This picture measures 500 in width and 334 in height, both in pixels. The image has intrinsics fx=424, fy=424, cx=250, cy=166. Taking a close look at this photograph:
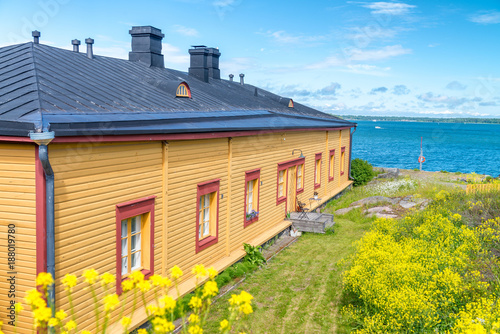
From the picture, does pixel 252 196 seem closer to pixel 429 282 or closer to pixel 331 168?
pixel 429 282

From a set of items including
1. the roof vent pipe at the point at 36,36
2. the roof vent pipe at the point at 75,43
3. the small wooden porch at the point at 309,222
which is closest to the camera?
the roof vent pipe at the point at 36,36

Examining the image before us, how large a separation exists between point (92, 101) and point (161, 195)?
95.8 inches

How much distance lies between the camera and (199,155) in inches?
420

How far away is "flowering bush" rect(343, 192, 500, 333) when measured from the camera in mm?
7328

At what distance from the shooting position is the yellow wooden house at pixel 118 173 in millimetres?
6589

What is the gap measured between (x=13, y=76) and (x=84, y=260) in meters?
4.36

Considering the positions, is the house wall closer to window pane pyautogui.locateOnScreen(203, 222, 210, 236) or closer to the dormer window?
window pane pyautogui.locateOnScreen(203, 222, 210, 236)

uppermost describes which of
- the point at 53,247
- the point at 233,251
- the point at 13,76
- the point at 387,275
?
the point at 13,76

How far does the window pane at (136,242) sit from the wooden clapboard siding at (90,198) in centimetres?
77

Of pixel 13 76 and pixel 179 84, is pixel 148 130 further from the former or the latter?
pixel 179 84

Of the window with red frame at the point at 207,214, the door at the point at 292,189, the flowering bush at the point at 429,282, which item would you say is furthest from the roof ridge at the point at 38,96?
the door at the point at 292,189

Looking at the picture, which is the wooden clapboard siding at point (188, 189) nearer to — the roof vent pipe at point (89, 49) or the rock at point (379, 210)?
the roof vent pipe at point (89, 49)

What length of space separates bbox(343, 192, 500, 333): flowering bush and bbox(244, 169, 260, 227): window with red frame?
4.38m

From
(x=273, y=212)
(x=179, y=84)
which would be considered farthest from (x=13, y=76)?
(x=273, y=212)
